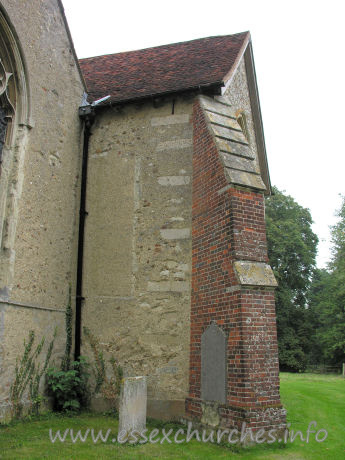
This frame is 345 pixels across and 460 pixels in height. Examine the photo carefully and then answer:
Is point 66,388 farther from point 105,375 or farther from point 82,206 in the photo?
point 82,206

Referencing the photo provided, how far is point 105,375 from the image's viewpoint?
28.5 ft

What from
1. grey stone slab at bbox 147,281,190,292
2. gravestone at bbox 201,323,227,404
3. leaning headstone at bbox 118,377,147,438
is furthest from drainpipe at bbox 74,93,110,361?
gravestone at bbox 201,323,227,404

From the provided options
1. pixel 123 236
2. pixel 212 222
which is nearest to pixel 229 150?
pixel 212 222

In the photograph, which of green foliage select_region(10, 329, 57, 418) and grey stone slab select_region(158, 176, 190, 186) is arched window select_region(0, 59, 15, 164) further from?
green foliage select_region(10, 329, 57, 418)

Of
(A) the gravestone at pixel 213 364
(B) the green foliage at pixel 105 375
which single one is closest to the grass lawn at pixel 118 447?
(B) the green foliage at pixel 105 375

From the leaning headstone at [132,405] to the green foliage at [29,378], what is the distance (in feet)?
7.08

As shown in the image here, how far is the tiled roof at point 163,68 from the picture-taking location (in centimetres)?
959

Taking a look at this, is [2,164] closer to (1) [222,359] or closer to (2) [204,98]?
(2) [204,98]

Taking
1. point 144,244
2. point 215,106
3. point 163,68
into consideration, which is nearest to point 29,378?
point 144,244

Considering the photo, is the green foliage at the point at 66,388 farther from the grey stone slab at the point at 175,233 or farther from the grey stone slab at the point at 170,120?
the grey stone slab at the point at 170,120

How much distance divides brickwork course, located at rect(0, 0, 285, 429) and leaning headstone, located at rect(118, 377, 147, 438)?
1.19m

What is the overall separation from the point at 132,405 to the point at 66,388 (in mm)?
2331

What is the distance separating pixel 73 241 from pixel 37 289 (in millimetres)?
1597

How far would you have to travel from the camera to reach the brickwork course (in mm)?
7039
